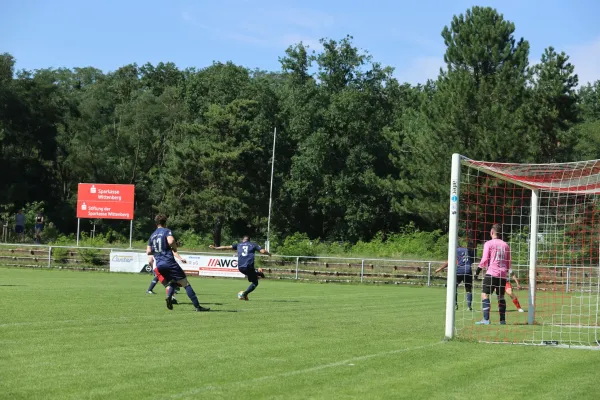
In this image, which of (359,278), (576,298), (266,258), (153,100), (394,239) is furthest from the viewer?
(153,100)

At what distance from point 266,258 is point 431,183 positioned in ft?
47.6

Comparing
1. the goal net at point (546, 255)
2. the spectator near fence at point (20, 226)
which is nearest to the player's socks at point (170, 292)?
the goal net at point (546, 255)

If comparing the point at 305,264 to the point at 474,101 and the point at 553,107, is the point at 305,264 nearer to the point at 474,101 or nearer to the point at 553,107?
the point at 474,101

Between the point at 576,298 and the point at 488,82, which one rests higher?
the point at 488,82

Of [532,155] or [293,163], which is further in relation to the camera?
[293,163]

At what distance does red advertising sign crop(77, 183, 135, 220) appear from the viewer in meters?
42.5

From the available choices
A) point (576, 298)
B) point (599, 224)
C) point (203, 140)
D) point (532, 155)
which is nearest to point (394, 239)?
point (532, 155)

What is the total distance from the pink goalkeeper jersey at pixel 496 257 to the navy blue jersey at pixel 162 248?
6.18 m

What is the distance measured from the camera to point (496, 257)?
15.4m

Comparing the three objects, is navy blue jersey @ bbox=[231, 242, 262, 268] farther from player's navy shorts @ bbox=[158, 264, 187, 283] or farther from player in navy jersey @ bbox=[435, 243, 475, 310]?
player in navy jersey @ bbox=[435, 243, 475, 310]

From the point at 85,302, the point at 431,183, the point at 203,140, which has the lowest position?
the point at 85,302

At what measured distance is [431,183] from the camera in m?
50.2

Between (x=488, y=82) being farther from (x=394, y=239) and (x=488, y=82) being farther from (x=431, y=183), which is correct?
(x=394, y=239)

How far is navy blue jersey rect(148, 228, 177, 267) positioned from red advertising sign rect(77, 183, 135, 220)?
27123 mm
